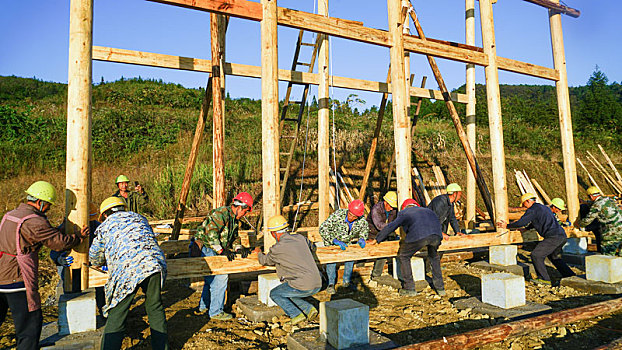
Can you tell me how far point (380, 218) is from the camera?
24.1 feet

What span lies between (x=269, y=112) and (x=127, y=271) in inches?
105

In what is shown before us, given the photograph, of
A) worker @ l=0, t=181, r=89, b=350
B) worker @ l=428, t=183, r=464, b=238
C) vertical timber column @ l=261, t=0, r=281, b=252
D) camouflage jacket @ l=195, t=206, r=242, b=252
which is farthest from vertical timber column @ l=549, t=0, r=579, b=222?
worker @ l=0, t=181, r=89, b=350

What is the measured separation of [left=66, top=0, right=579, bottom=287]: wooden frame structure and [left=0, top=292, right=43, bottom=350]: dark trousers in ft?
2.46

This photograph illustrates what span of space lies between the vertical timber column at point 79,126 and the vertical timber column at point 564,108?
9265 mm

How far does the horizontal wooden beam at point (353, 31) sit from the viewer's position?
17.4 feet

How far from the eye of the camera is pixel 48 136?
47.8 ft

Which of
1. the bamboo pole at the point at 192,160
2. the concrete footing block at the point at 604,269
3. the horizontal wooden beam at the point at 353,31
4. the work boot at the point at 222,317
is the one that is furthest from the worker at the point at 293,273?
the concrete footing block at the point at 604,269

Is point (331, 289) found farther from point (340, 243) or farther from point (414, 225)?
point (414, 225)

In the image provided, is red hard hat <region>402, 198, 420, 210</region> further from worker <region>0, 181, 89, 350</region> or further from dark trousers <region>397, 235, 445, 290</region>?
worker <region>0, 181, 89, 350</region>

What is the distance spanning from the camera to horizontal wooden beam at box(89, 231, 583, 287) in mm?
4902

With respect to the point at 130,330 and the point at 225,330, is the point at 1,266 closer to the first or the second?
the point at 130,330

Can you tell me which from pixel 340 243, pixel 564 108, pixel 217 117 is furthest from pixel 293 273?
pixel 564 108

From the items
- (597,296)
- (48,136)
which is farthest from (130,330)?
(48,136)

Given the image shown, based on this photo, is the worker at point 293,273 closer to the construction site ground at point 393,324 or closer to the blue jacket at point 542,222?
the construction site ground at point 393,324
